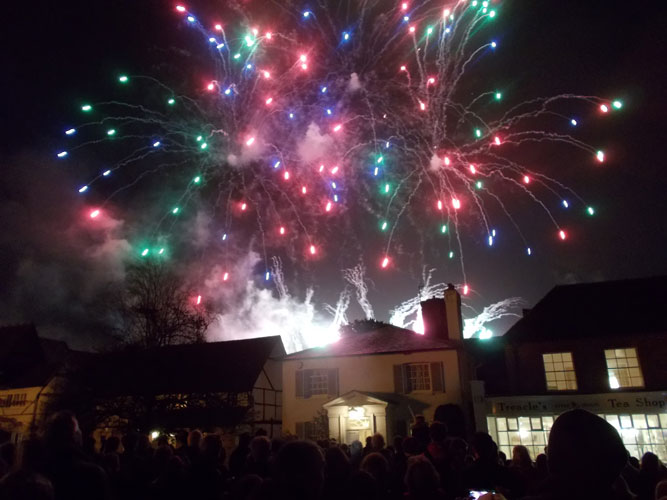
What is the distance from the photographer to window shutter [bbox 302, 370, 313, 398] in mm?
25500

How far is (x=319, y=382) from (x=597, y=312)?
46.1 feet

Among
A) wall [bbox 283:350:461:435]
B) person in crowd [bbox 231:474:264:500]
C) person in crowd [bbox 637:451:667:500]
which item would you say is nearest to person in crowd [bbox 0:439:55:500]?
person in crowd [bbox 231:474:264:500]

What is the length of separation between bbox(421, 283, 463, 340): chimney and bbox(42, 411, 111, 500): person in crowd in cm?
2313

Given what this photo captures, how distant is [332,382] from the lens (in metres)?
25.2

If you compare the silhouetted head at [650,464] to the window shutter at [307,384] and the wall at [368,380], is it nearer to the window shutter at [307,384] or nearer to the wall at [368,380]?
the wall at [368,380]

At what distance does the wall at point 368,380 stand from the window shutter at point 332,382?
7.1 inches

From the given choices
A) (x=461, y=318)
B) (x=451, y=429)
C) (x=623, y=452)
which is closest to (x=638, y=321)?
(x=461, y=318)

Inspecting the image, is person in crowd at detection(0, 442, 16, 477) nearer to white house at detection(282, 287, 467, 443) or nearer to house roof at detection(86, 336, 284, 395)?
white house at detection(282, 287, 467, 443)

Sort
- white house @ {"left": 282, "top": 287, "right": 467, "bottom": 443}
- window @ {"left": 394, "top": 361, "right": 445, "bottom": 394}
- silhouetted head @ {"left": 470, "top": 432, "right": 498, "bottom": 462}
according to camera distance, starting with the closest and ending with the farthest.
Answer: silhouetted head @ {"left": 470, "top": 432, "right": 498, "bottom": 462}
white house @ {"left": 282, "top": 287, "right": 467, "bottom": 443}
window @ {"left": 394, "top": 361, "right": 445, "bottom": 394}

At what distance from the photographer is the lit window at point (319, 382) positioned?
25.3 meters

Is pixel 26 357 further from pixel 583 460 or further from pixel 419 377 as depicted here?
pixel 583 460

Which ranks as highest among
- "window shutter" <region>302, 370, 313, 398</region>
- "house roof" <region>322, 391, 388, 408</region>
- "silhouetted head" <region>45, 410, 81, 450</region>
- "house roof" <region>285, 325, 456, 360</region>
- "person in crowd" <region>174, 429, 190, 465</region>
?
"house roof" <region>285, 325, 456, 360</region>

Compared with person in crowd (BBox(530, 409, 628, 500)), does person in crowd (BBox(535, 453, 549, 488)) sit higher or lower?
lower

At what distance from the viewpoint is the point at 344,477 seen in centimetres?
436
